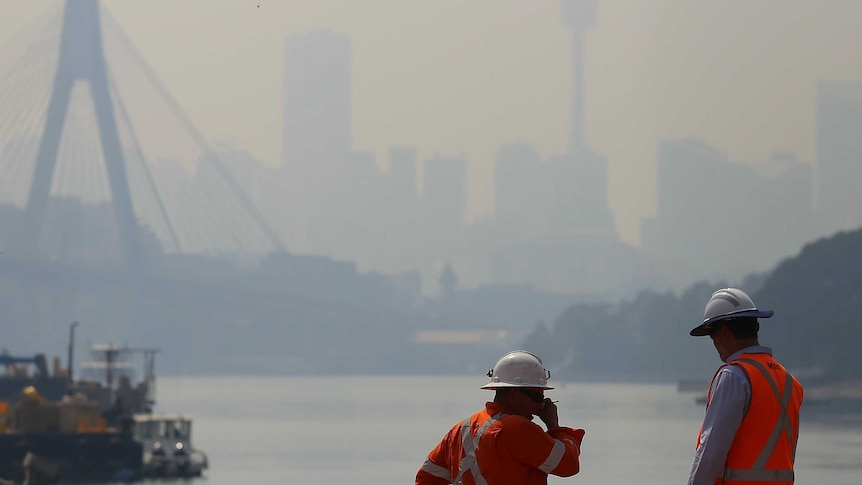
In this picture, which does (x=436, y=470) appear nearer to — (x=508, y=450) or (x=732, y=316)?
(x=508, y=450)

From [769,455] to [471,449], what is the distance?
0.71 meters

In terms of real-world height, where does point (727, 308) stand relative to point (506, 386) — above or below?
above

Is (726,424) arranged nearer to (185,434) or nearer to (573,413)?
(185,434)

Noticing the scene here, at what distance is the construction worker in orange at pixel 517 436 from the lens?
3617 mm

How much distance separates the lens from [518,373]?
12.0ft

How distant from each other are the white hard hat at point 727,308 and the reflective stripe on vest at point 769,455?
125 millimetres

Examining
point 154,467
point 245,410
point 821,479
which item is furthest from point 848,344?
point 154,467

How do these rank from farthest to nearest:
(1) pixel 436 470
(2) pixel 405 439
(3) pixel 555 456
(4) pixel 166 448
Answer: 1. (2) pixel 405 439
2. (4) pixel 166 448
3. (1) pixel 436 470
4. (3) pixel 555 456

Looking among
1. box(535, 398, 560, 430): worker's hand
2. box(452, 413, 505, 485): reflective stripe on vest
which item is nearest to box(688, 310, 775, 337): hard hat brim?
box(535, 398, 560, 430): worker's hand

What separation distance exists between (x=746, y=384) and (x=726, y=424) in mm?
110

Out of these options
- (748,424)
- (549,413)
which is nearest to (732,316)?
(748,424)

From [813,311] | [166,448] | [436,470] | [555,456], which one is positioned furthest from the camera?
[813,311]

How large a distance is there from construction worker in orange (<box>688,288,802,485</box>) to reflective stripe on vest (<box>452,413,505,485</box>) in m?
0.50

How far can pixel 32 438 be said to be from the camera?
36531 millimetres
